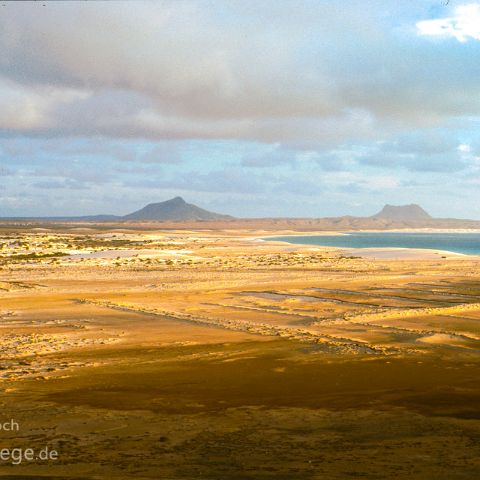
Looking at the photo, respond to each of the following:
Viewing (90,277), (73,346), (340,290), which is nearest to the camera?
(73,346)

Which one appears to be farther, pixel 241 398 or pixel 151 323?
pixel 151 323

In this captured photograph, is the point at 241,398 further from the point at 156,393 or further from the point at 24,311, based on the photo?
the point at 24,311

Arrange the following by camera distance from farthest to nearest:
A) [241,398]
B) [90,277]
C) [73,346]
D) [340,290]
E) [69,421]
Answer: [90,277] → [340,290] → [73,346] → [241,398] → [69,421]

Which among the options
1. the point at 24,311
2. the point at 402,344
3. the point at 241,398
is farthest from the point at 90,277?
the point at 241,398

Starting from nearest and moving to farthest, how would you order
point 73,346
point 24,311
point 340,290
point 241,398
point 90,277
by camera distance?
point 241,398
point 73,346
point 24,311
point 340,290
point 90,277

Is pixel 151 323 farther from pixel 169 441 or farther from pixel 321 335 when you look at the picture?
pixel 169 441

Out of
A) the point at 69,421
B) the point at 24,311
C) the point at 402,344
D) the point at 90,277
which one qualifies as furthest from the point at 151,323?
the point at 90,277
